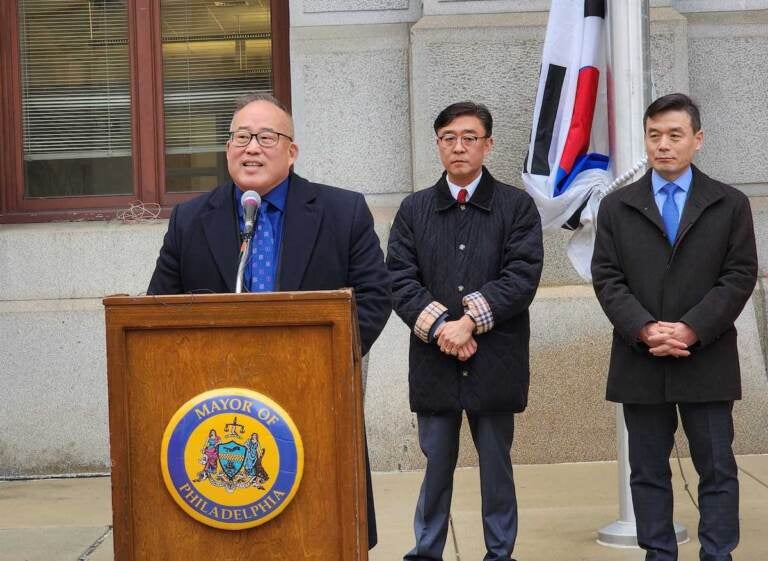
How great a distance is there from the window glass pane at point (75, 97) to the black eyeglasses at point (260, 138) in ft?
16.7

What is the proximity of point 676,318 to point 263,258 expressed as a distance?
1837 mm

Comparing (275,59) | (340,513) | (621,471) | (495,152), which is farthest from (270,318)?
(275,59)

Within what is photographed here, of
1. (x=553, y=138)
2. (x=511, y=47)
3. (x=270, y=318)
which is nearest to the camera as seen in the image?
(x=270, y=318)

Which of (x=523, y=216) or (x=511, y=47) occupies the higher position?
(x=511, y=47)

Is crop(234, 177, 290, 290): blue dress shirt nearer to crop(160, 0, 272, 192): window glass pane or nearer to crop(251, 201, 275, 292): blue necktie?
crop(251, 201, 275, 292): blue necktie

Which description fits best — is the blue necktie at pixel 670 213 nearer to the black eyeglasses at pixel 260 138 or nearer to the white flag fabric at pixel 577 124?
the white flag fabric at pixel 577 124

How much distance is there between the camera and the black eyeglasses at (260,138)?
150 inches

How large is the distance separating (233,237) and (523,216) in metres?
1.80

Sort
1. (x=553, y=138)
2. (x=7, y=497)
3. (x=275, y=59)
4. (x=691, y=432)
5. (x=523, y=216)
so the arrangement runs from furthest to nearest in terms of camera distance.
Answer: (x=275, y=59), (x=7, y=497), (x=553, y=138), (x=523, y=216), (x=691, y=432)

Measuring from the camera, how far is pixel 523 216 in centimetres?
536

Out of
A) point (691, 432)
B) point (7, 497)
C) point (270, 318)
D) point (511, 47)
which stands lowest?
point (7, 497)

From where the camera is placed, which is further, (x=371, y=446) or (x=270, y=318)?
(x=371, y=446)

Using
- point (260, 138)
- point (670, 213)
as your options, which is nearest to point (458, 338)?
point (670, 213)

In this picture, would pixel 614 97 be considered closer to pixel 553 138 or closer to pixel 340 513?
pixel 553 138
